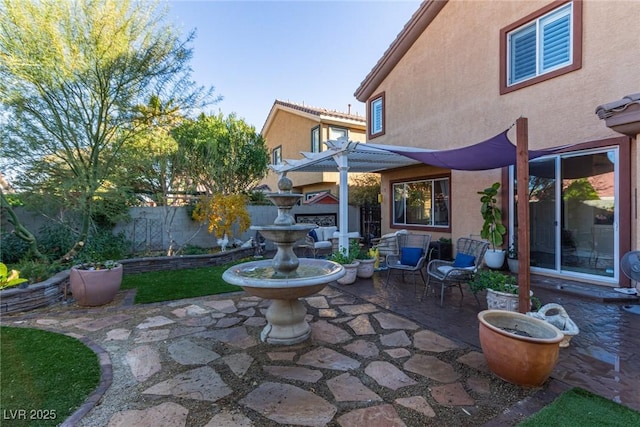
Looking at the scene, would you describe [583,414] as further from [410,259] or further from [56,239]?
[56,239]

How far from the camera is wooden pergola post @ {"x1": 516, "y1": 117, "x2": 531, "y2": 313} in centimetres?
343

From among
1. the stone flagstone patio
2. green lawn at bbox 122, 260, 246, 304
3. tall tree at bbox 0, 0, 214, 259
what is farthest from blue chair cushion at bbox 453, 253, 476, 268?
tall tree at bbox 0, 0, 214, 259

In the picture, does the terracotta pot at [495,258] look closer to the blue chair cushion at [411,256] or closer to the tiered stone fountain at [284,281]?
the blue chair cushion at [411,256]

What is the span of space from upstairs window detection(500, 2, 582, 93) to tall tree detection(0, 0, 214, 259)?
7280 millimetres

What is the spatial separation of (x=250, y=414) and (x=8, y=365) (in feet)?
9.18

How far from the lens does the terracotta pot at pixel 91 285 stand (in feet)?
16.4

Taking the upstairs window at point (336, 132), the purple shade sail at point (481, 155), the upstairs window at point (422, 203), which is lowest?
the upstairs window at point (422, 203)

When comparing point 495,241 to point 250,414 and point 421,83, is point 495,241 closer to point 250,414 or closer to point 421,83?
point 421,83

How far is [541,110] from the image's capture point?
6402 millimetres

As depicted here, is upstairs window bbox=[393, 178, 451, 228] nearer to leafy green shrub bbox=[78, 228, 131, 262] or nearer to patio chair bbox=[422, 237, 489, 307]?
patio chair bbox=[422, 237, 489, 307]

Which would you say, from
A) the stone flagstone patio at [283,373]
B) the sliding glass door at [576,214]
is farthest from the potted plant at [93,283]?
the sliding glass door at [576,214]

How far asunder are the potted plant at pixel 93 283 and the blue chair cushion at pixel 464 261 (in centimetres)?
603

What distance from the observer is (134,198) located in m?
9.02

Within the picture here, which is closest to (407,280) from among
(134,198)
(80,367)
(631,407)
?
(631,407)
